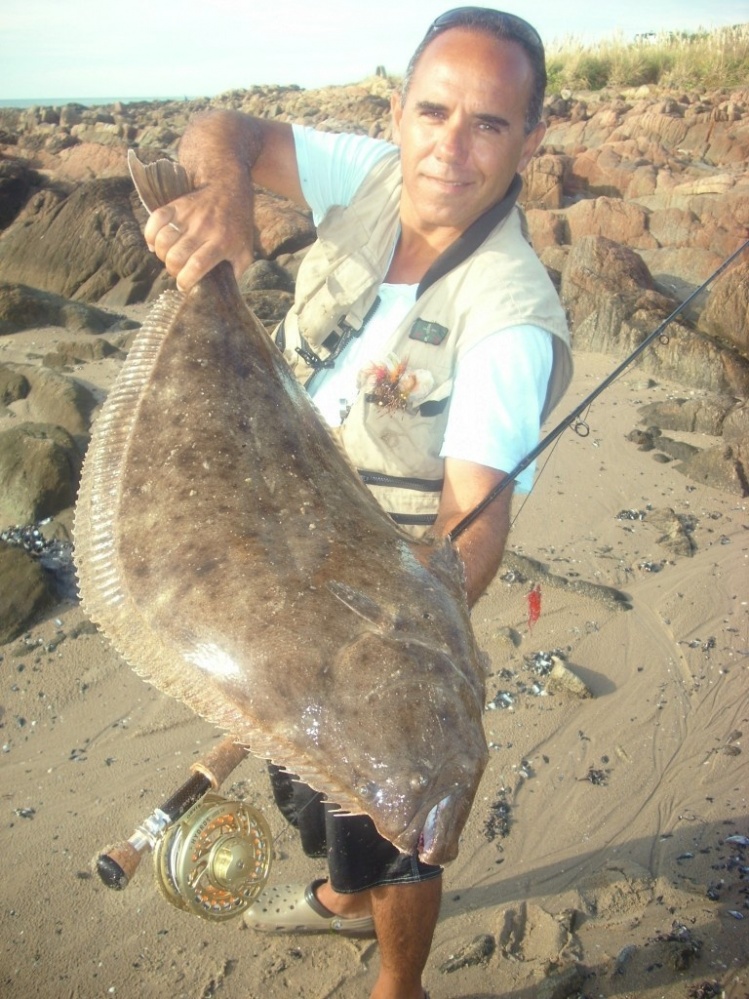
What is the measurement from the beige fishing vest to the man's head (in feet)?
1.26

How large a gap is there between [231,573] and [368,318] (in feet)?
4.59

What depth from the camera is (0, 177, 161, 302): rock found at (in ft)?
44.9

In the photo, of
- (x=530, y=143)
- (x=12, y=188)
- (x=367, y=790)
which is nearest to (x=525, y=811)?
(x=367, y=790)

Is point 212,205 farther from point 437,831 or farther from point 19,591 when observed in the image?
point 19,591

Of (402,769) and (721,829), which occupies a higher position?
(402,769)

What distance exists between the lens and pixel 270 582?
174cm

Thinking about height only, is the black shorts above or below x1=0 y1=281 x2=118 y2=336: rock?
below

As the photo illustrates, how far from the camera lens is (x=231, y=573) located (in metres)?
1.78

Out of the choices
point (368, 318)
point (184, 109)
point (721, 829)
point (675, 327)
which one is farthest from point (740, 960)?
point (184, 109)

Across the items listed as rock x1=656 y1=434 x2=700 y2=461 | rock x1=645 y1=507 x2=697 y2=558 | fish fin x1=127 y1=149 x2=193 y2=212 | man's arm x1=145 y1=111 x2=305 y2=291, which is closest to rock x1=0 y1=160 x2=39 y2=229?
rock x1=656 y1=434 x2=700 y2=461

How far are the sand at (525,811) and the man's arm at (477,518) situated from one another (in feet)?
7.42

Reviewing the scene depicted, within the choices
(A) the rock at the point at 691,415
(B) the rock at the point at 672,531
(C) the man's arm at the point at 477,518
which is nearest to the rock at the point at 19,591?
(C) the man's arm at the point at 477,518

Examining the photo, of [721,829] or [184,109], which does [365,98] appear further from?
[721,829]

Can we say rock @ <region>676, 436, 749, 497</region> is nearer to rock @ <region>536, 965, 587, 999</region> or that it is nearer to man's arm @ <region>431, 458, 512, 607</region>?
rock @ <region>536, 965, 587, 999</region>
